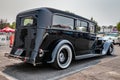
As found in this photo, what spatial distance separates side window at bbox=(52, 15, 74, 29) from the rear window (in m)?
0.73

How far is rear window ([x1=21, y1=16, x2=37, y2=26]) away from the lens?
583 centimetres

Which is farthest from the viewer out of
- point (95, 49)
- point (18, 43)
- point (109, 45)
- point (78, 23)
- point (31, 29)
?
point (109, 45)

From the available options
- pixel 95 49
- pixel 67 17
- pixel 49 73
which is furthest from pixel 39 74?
pixel 95 49

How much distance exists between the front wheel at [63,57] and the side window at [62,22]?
77cm

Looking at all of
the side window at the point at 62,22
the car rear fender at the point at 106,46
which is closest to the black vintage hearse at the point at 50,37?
the side window at the point at 62,22

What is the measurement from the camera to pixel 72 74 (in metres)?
5.25

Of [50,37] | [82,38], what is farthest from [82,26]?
[50,37]

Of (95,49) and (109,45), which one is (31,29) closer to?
(95,49)

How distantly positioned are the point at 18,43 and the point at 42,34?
1384 millimetres

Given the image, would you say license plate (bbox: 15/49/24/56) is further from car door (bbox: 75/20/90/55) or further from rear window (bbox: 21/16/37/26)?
car door (bbox: 75/20/90/55)

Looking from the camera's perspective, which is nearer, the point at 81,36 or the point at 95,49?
the point at 81,36

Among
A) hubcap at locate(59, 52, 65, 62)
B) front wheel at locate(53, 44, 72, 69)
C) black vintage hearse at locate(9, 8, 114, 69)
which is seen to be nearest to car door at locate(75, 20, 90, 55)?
black vintage hearse at locate(9, 8, 114, 69)

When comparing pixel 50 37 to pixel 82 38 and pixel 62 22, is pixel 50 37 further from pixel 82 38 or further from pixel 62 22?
pixel 82 38

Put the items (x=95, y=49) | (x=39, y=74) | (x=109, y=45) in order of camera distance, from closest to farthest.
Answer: (x=39, y=74) → (x=95, y=49) → (x=109, y=45)
